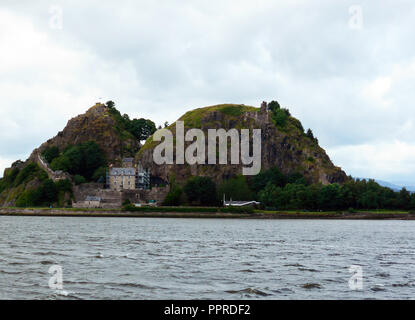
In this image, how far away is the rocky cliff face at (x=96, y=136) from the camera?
143250 mm

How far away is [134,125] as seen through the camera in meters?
162

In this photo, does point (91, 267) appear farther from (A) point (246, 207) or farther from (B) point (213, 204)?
(B) point (213, 204)

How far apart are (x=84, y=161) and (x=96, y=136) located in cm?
914

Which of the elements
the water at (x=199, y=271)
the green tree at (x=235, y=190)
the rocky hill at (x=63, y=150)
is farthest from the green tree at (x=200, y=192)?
the water at (x=199, y=271)

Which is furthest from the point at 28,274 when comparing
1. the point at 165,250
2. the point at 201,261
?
the point at 165,250

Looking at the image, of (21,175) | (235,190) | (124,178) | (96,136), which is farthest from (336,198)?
(21,175)

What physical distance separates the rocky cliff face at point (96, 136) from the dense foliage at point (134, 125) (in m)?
10.0

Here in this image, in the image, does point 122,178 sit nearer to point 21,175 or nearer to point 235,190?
point 21,175

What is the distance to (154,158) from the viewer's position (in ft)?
437

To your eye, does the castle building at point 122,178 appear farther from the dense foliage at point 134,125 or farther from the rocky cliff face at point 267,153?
the dense foliage at point 134,125

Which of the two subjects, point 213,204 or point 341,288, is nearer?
point 341,288

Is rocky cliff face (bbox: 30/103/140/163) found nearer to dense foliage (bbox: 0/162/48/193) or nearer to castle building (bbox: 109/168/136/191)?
dense foliage (bbox: 0/162/48/193)

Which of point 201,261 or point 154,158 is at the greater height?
point 154,158

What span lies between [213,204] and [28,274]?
293 feet
